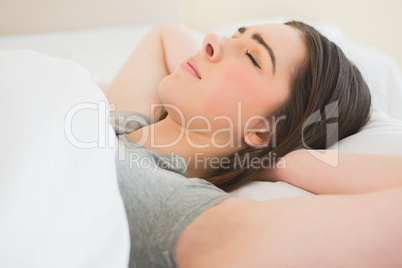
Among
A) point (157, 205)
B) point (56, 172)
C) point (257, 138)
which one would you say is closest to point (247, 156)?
point (257, 138)

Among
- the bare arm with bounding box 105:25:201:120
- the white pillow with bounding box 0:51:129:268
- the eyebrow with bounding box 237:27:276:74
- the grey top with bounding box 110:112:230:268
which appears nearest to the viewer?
the white pillow with bounding box 0:51:129:268

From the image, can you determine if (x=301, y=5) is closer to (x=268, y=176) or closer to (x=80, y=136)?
(x=268, y=176)

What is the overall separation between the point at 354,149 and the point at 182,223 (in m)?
0.43

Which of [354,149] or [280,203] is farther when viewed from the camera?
[354,149]

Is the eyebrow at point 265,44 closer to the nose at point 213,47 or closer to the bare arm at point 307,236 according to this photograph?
the nose at point 213,47

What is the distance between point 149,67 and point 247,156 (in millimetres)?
486

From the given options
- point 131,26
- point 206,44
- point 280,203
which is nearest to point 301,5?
point 131,26

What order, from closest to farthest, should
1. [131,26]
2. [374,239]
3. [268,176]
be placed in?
[374,239]
[268,176]
[131,26]

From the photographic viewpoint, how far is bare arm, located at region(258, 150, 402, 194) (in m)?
0.65

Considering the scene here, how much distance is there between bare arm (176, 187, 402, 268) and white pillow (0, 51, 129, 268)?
0.12 metres

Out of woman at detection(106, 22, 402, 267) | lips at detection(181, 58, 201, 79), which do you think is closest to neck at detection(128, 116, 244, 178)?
woman at detection(106, 22, 402, 267)

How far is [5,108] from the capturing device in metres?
0.53

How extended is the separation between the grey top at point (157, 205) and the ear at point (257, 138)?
0.80 feet

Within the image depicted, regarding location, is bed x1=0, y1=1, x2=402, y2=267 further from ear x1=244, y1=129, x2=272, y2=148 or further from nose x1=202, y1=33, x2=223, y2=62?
nose x1=202, y1=33, x2=223, y2=62
